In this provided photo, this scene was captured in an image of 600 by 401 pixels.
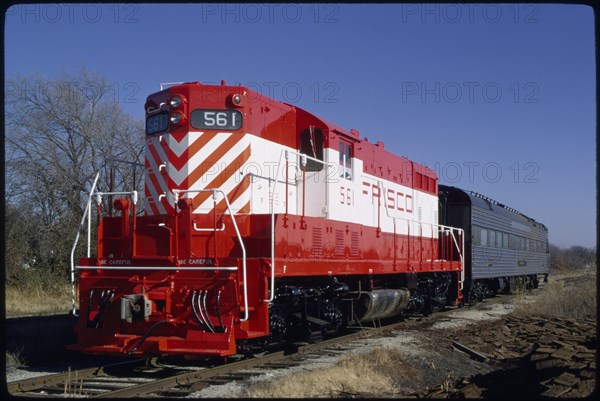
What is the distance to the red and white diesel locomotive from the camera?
8.82m

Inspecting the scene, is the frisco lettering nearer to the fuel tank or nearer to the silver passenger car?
the fuel tank

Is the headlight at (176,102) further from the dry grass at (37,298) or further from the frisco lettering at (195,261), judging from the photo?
the dry grass at (37,298)

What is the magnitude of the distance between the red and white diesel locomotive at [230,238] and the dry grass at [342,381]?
100 cm

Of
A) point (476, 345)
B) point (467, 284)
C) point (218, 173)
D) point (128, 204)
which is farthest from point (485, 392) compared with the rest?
point (467, 284)

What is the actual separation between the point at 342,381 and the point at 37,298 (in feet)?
58.0

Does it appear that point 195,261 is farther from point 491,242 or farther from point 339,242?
point 491,242

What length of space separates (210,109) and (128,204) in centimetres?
203

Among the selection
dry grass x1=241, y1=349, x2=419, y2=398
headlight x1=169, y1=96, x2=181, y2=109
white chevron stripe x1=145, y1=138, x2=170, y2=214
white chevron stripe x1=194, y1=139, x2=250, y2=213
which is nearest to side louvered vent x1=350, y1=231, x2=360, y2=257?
dry grass x1=241, y1=349, x2=419, y2=398

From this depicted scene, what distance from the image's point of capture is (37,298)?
73.8 feet

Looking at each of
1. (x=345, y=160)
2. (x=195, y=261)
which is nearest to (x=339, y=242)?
(x=345, y=160)

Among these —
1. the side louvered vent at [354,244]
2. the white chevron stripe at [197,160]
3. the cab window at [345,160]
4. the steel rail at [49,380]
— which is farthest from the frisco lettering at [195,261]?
the cab window at [345,160]

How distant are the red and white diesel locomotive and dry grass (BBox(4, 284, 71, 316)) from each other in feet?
35.6

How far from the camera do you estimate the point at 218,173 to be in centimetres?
1005

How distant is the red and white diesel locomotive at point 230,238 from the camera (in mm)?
8820
